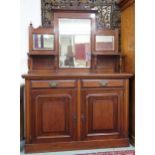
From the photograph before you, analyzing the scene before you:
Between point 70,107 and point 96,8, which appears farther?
point 96,8

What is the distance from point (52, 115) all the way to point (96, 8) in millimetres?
1561

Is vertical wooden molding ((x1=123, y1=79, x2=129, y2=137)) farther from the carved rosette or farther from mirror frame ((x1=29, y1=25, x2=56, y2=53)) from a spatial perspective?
mirror frame ((x1=29, y1=25, x2=56, y2=53))

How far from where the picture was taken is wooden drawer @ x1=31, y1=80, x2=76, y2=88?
8.16 ft

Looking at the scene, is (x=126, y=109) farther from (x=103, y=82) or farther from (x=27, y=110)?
(x=27, y=110)

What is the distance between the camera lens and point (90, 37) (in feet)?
9.99

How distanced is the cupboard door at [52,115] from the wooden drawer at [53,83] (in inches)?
1.8

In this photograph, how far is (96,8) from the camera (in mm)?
3057

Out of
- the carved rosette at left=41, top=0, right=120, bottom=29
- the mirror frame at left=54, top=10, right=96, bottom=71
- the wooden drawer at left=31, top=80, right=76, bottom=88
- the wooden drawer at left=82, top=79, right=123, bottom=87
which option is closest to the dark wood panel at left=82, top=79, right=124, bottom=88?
the wooden drawer at left=82, top=79, right=123, bottom=87

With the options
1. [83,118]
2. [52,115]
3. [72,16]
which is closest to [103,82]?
[83,118]

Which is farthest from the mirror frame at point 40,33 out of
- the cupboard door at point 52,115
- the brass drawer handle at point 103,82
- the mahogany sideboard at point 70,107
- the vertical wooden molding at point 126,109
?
the vertical wooden molding at point 126,109

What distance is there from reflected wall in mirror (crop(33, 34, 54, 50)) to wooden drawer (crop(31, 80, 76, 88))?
24.6 inches

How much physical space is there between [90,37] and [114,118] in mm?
1128
